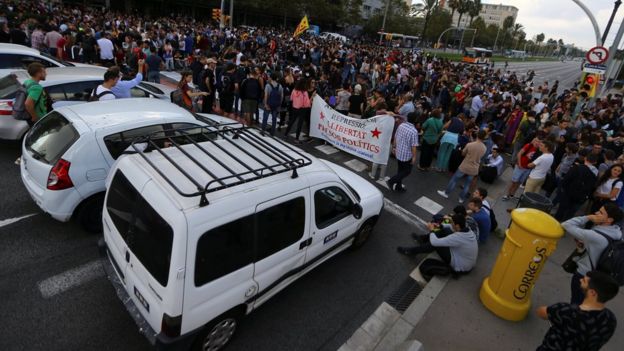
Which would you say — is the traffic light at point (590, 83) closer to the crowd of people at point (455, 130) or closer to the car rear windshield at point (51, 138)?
the crowd of people at point (455, 130)

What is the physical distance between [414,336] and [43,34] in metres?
16.5

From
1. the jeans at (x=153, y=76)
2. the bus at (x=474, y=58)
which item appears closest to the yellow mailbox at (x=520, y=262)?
the jeans at (x=153, y=76)

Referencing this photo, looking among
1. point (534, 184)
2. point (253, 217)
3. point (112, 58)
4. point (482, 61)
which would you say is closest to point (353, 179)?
point (253, 217)

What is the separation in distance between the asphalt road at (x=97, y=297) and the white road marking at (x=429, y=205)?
5.82 ft

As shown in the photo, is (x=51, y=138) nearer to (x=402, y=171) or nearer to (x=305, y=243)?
(x=305, y=243)

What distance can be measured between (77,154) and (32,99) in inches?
98.3

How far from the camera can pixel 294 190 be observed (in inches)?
144

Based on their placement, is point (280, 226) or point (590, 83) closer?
point (280, 226)

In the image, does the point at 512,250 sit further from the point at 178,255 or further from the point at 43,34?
the point at 43,34

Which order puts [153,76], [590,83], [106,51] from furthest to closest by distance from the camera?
1. [106,51]
2. [590,83]
3. [153,76]

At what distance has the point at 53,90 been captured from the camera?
6.70 meters

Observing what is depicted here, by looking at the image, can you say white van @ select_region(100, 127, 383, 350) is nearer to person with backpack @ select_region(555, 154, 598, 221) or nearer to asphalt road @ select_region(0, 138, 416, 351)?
asphalt road @ select_region(0, 138, 416, 351)

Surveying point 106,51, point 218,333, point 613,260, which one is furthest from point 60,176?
point 106,51

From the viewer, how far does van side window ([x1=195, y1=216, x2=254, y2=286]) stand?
9.77ft
